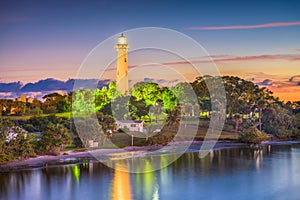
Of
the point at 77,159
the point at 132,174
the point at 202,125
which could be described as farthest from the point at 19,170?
the point at 202,125

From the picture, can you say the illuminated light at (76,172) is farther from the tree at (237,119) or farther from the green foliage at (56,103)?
the tree at (237,119)

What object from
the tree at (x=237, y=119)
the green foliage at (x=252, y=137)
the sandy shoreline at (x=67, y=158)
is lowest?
the sandy shoreline at (x=67, y=158)

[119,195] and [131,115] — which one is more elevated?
[131,115]

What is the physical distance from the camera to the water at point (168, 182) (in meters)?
22.7

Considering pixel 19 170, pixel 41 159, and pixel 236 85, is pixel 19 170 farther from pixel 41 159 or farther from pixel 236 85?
pixel 236 85

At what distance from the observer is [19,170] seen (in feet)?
85.7

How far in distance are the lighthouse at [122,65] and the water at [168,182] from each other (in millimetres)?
17045

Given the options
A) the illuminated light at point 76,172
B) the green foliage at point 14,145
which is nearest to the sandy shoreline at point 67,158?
the green foliage at point 14,145

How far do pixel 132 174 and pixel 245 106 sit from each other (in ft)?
73.0

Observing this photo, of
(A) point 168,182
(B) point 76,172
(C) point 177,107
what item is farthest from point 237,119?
(B) point 76,172

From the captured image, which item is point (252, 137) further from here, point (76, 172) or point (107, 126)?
point (76, 172)

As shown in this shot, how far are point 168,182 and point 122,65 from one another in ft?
73.5

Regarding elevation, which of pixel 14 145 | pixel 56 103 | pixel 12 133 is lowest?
pixel 14 145

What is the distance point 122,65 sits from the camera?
1807 inches
